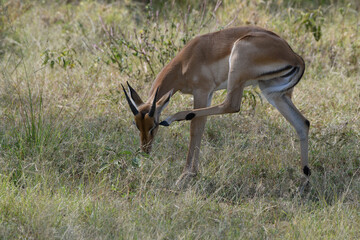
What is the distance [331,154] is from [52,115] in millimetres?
3037

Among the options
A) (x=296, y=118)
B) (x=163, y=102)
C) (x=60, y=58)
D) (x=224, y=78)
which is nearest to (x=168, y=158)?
(x=163, y=102)

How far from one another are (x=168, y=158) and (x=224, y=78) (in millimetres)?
976

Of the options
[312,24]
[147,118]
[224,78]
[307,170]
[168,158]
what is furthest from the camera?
[312,24]

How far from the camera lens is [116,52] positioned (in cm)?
705

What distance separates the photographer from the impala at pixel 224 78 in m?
5.14

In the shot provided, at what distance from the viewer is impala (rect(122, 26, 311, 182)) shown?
16.9ft

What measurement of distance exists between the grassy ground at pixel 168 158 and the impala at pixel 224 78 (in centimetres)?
Result: 31

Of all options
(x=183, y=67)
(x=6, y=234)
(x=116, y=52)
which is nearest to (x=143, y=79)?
(x=116, y=52)

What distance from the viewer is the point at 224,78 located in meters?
5.47

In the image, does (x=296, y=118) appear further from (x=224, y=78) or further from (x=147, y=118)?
(x=147, y=118)

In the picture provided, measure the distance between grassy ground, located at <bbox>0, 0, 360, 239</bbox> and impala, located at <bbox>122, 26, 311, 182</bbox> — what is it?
31 centimetres

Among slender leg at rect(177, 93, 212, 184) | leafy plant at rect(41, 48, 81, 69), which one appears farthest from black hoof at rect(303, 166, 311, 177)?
leafy plant at rect(41, 48, 81, 69)

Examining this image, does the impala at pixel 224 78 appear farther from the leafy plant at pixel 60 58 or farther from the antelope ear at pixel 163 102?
the leafy plant at pixel 60 58

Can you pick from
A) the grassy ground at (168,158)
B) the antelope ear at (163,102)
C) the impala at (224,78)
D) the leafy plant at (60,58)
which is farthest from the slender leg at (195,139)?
the leafy plant at (60,58)
